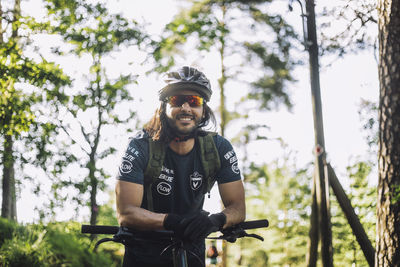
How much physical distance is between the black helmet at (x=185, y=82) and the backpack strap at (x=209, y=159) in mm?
474

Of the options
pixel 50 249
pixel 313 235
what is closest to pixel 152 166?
pixel 50 249

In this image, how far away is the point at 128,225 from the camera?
3.22 metres

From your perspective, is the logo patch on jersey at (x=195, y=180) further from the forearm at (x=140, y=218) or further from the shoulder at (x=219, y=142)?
the forearm at (x=140, y=218)

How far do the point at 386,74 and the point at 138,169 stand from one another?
158 inches

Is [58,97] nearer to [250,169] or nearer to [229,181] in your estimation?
[229,181]

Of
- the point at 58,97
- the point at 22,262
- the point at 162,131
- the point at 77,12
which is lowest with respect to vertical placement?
the point at 22,262

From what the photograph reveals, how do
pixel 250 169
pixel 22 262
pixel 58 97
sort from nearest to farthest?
pixel 22 262
pixel 58 97
pixel 250 169

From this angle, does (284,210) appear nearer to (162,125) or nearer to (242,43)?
(242,43)

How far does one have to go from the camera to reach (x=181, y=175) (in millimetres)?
3664

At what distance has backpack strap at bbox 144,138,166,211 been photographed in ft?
11.4

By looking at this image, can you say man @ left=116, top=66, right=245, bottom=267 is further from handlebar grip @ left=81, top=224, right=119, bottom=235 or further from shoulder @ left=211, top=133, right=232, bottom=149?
handlebar grip @ left=81, top=224, right=119, bottom=235

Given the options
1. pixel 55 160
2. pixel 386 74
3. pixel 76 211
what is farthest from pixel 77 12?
pixel 386 74

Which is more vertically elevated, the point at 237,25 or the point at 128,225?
the point at 237,25

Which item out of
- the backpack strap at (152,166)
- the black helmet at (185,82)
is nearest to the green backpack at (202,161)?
the backpack strap at (152,166)
